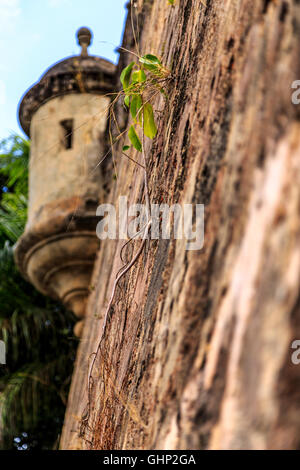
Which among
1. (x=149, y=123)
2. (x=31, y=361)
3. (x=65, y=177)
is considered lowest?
(x=31, y=361)

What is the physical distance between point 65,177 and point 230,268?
5244mm

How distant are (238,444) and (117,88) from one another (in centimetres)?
535

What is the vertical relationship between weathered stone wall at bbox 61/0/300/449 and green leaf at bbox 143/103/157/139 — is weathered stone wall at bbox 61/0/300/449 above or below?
below

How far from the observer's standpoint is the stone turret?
20.0 feet

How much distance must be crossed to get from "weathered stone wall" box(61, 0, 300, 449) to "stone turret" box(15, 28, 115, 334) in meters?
4.10

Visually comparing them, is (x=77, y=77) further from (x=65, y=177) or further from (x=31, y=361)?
(x=31, y=361)

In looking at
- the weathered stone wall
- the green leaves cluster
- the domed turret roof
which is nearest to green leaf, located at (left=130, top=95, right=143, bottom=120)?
the green leaves cluster

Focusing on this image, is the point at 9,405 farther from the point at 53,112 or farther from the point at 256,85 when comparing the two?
the point at 256,85

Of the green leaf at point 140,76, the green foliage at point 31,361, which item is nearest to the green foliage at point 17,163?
the green foliage at point 31,361

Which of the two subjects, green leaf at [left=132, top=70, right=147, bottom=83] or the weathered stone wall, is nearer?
the weathered stone wall

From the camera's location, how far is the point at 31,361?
9461 mm

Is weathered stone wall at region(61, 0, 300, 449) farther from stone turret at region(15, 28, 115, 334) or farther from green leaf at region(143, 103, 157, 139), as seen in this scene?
stone turret at region(15, 28, 115, 334)

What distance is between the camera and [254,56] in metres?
1.26

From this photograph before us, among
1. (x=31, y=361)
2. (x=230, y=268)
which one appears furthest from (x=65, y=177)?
(x=230, y=268)
